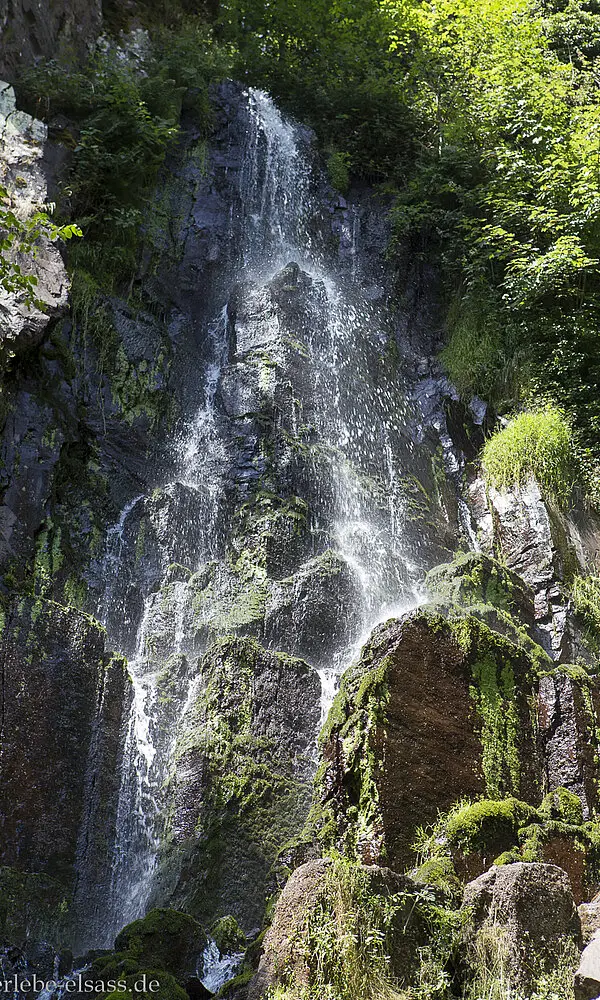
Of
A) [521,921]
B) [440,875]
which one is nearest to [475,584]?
A: [440,875]

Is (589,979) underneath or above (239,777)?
underneath

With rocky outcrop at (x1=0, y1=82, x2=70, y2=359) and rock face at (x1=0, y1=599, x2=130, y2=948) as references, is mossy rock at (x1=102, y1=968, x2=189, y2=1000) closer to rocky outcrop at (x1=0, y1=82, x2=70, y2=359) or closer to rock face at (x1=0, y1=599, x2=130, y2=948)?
rock face at (x1=0, y1=599, x2=130, y2=948)

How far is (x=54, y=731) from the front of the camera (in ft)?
22.5

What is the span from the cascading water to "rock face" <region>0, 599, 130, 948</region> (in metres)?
0.27

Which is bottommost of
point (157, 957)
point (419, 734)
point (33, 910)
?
point (157, 957)

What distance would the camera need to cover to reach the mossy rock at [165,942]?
515cm

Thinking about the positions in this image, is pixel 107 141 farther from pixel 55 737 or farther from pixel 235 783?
pixel 235 783

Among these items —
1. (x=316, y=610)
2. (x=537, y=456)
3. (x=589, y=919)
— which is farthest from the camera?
(x=537, y=456)

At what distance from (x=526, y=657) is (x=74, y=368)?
6.52 meters

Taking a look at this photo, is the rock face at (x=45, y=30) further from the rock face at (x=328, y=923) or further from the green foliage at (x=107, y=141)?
the rock face at (x=328, y=923)

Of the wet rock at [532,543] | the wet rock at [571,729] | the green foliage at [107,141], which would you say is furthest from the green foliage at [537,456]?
the green foliage at [107,141]

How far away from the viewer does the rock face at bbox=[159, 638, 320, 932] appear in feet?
20.9

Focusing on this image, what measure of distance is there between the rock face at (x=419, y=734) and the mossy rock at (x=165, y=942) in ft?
3.53

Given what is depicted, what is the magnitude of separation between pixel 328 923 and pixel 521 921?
1.01 metres
